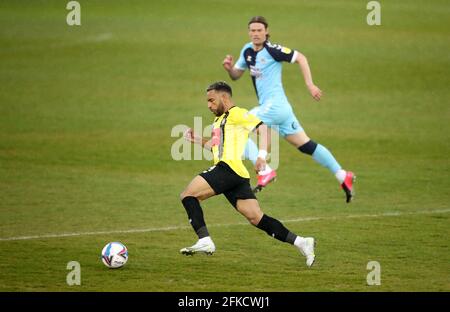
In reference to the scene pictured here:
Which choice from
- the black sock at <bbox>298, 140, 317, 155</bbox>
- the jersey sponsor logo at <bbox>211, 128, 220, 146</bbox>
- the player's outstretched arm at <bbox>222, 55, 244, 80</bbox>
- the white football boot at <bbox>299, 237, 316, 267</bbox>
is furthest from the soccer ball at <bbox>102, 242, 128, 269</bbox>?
the black sock at <bbox>298, 140, 317, 155</bbox>

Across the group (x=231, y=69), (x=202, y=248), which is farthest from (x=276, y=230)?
(x=231, y=69)

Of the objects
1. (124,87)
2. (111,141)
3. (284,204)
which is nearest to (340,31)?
(124,87)

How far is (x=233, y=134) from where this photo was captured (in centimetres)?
1130

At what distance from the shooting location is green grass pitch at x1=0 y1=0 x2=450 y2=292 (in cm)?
1150

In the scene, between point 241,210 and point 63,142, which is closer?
point 241,210

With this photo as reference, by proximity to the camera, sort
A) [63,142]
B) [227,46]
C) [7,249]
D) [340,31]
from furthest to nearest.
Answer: [340,31]
[227,46]
[63,142]
[7,249]

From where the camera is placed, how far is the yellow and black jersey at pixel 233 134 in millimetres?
11273

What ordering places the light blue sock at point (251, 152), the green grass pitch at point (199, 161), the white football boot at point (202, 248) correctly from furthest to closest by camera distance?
the light blue sock at point (251, 152), the green grass pitch at point (199, 161), the white football boot at point (202, 248)

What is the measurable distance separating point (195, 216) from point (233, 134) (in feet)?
3.63

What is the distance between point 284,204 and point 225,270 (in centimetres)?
459

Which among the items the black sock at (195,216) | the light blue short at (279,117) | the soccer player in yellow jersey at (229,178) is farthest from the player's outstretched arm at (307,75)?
the black sock at (195,216)

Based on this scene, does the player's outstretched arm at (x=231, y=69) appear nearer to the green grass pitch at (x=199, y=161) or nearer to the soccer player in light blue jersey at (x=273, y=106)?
the soccer player in light blue jersey at (x=273, y=106)

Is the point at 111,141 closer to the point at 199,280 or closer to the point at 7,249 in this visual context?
the point at 7,249
